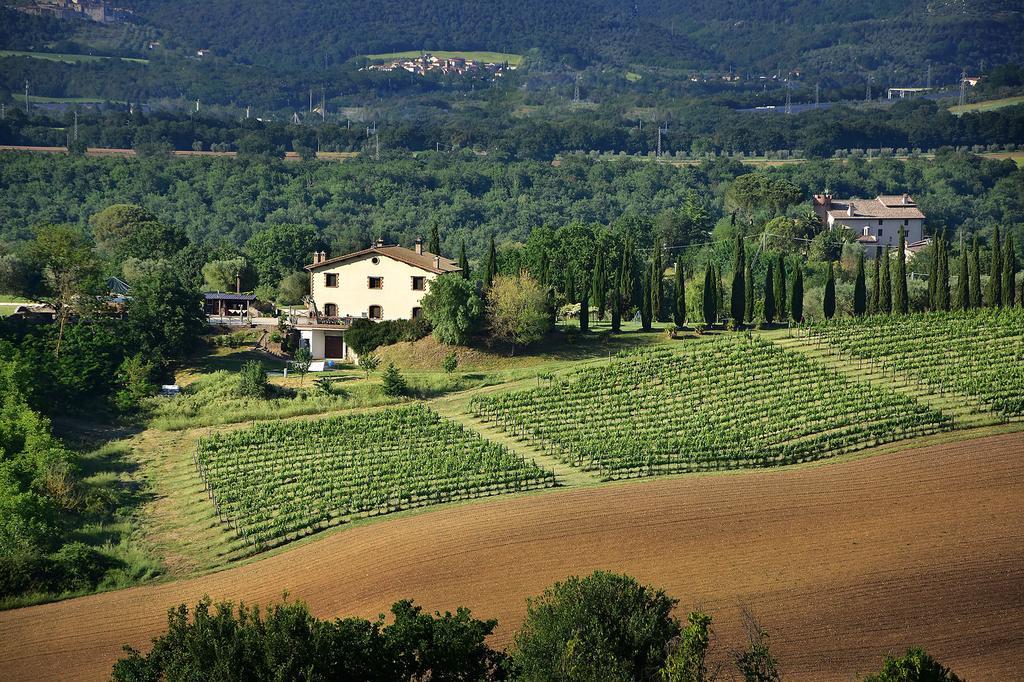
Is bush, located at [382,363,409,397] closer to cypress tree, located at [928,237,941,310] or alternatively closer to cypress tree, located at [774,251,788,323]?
cypress tree, located at [774,251,788,323]

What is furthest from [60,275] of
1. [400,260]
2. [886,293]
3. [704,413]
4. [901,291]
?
[901,291]

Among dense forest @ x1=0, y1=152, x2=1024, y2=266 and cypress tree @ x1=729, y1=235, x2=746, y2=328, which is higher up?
dense forest @ x1=0, y1=152, x2=1024, y2=266

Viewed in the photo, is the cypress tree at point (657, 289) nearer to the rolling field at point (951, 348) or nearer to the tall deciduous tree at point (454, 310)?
the rolling field at point (951, 348)

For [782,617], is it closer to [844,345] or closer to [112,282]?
[844,345]

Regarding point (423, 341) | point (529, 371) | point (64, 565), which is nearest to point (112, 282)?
point (423, 341)

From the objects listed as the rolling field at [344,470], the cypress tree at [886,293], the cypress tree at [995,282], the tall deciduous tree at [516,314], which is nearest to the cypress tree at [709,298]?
the cypress tree at [886,293]

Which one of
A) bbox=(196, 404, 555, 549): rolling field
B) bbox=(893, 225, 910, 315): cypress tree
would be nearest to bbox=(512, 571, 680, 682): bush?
bbox=(196, 404, 555, 549): rolling field
